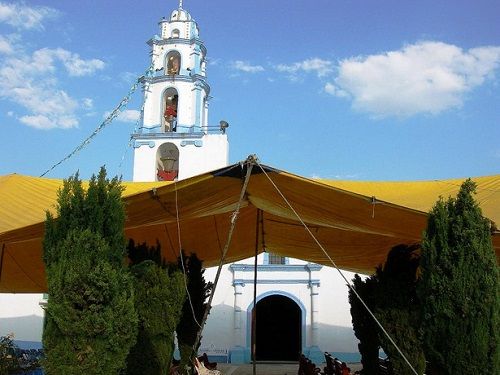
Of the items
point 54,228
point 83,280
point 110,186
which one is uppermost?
point 110,186

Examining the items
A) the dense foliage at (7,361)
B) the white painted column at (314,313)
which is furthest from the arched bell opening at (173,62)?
the dense foliage at (7,361)

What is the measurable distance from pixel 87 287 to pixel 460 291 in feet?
13.1

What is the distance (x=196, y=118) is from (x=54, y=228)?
1542cm

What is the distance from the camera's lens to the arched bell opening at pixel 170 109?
21.4 meters

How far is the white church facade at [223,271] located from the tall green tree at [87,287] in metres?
11.4

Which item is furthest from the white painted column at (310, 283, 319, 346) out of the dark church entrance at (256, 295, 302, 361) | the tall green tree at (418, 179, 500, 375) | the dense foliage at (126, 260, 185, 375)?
the tall green tree at (418, 179, 500, 375)

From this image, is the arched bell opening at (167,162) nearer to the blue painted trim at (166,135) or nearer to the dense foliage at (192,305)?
the blue painted trim at (166,135)

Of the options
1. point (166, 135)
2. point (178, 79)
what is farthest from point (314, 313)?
point (178, 79)

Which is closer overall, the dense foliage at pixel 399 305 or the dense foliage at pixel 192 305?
the dense foliage at pixel 399 305

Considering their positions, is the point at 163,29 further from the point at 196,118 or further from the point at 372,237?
the point at 372,237

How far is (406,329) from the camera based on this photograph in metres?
8.97

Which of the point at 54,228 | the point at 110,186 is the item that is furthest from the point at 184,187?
the point at 54,228

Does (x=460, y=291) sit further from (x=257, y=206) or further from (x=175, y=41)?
(x=175, y=41)

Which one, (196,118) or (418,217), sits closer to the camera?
(418,217)
